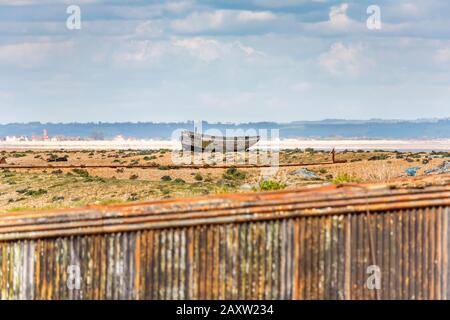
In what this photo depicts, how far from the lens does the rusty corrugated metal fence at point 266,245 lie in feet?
32.8

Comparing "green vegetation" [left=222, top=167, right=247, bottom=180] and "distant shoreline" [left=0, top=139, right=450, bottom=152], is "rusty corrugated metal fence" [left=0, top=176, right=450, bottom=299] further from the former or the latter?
"distant shoreline" [left=0, top=139, right=450, bottom=152]

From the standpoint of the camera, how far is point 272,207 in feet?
32.7

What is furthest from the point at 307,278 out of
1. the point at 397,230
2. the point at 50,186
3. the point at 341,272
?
the point at 50,186

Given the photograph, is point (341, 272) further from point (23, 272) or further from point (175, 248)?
point (23, 272)

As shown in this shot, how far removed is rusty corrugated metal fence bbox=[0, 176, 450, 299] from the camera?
998 cm

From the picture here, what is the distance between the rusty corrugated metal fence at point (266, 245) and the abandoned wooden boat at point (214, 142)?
62.1 m

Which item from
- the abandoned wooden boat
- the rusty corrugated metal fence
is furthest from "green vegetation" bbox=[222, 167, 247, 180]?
the abandoned wooden boat

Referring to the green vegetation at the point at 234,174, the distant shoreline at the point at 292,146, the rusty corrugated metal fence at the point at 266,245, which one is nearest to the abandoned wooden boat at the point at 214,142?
the distant shoreline at the point at 292,146

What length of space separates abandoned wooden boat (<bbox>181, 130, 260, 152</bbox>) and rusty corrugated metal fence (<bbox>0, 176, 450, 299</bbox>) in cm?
6210

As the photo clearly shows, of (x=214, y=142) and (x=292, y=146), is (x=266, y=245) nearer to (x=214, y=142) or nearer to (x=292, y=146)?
(x=214, y=142)

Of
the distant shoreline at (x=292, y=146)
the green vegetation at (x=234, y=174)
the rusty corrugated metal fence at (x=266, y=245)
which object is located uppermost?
the rusty corrugated metal fence at (x=266, y=245)

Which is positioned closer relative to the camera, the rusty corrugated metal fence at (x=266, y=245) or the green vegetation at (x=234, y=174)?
the rusty corrugated metal fence at (x=266, y=245)

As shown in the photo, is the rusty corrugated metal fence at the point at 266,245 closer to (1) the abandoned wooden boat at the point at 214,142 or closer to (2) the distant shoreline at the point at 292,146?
(1) the abandoned wooden boat at the point at 214,142
